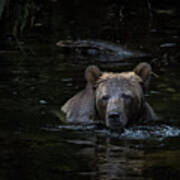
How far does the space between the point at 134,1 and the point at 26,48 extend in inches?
401

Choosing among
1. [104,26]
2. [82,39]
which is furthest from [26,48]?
[104,26]

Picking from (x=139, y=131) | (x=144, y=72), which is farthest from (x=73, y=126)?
(x=144, y=72)

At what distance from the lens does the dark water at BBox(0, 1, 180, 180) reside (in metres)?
8.11

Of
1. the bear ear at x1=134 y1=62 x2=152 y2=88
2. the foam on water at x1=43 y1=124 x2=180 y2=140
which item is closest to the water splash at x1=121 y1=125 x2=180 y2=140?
the foam on water at x1=43 y1=124 x2=180 y2=140

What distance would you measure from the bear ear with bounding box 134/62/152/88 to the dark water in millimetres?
728

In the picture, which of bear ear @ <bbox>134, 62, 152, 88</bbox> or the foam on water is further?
bear ear @ <bbox>134, 62, 152, 88</bbox>

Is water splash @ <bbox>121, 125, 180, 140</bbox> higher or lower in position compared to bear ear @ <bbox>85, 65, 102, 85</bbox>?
lower

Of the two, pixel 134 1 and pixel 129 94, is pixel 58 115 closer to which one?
pixel 129 94

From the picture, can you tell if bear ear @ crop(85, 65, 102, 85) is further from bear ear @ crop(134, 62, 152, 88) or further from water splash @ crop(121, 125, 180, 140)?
water splash @ crop(121, 125, 180, 140)

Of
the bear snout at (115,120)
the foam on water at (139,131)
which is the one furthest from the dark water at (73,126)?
the bear snout at (115,120)

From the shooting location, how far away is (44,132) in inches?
411

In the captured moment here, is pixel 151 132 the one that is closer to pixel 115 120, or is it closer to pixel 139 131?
pixel 139 131

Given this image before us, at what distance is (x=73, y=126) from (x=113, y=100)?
0.94 m

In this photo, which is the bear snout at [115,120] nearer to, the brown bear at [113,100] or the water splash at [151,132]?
the brown bear at [113,100]
